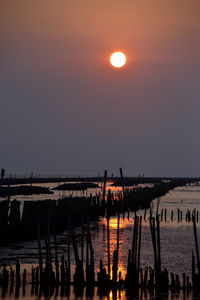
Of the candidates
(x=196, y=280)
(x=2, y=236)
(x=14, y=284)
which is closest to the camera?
(x=196, y=280)

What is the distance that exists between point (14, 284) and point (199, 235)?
65.6 feet

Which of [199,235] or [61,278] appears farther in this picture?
[199,235]

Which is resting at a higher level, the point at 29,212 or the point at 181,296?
the point at 29,212

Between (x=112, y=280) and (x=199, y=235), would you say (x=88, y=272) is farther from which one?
(x=199, y=235)

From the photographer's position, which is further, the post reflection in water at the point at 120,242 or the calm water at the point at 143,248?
the calm water at the point at 143,248

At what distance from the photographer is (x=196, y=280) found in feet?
60.5

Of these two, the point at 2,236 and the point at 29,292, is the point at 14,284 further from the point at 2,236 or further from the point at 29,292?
the point at 2,236

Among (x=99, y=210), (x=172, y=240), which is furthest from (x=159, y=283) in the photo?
(x=99, y=210)

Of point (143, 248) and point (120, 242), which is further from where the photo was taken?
point (120, 242)

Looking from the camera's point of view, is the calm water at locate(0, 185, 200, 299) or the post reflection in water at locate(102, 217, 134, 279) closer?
the post reflection in water at locate(102, 217, 134, 279)

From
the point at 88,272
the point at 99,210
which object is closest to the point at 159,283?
the point at 88,272

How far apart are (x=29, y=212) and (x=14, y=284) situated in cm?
1364

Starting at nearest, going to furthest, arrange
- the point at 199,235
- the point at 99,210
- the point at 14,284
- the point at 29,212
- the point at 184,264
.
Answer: the point at 14,284
the point at 184,264
the point at 29,212
the point at 199,235
the point at 99,210

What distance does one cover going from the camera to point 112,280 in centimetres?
1917
